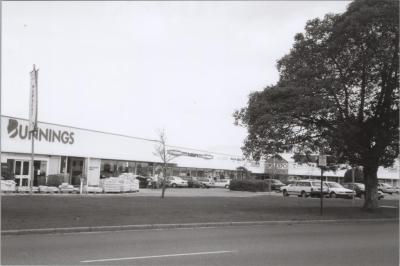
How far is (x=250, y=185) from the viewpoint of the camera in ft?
172

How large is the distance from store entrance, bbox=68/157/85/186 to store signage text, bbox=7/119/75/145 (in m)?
1.78

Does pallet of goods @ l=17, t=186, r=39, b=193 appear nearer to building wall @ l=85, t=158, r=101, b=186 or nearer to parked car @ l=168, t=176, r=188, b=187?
building wall @ l=85, t=158, r=101, b=186

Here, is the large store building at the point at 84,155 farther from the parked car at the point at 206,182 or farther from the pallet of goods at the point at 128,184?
the pallet of goods at the point at 128,184

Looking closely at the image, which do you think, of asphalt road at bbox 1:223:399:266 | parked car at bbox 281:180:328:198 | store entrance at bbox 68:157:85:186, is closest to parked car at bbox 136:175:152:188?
store entrance at bbox 68:157:85:186

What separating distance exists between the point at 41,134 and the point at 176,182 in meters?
20.1

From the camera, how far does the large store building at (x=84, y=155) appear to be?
3419 cm

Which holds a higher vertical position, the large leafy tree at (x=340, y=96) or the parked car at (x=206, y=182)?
the large leafy tree at (x=340, y=96)

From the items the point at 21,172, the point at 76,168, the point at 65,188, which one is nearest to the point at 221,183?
the point at 76,168

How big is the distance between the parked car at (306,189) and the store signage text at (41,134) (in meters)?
20.4

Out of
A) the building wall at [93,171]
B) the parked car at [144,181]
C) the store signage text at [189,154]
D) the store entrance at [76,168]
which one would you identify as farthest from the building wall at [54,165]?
the store signage text at [189,154]

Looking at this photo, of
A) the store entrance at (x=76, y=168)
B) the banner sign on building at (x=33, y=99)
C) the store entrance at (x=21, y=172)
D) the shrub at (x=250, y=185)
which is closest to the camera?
the banner sign on building at (x=33, y=99)

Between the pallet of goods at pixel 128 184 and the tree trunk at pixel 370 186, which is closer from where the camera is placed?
the tree trunk at pixel 370 186

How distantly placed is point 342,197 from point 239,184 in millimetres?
12048

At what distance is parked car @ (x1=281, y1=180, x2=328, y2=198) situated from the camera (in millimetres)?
43750
